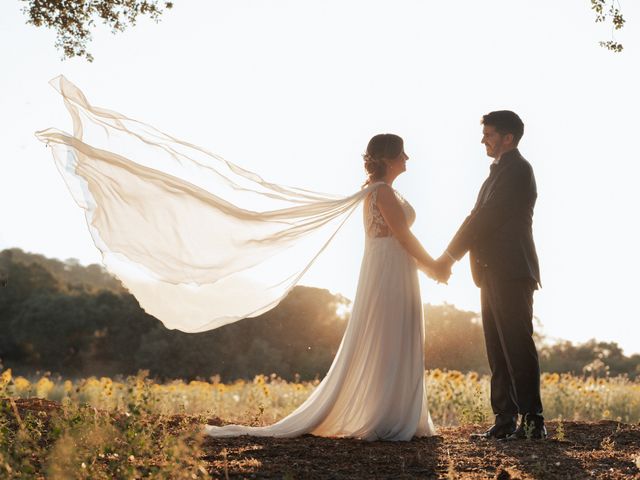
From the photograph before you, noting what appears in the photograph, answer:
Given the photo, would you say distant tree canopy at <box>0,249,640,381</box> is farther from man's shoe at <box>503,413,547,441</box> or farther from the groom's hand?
man's shoe at <box>503,413,547,441</box>

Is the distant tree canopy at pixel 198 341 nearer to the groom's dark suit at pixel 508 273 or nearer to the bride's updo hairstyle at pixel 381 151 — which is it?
the groom's dark suit at pixel 508 273

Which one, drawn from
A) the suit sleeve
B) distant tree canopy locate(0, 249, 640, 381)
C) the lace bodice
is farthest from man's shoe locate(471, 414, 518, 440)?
distant tree canopy locate(0, 249, 640, 381)

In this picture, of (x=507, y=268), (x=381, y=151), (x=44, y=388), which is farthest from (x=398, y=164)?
(x=44, y=388)

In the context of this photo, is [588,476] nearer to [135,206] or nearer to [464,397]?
[135,206]

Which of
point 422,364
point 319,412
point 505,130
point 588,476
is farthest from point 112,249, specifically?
point 588,476

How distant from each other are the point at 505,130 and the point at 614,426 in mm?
3551

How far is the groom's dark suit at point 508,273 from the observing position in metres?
7.24

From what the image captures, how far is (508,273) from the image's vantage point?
23.8 feet

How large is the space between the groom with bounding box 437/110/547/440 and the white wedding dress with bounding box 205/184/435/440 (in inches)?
20.4

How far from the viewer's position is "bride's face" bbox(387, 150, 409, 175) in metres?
7.44

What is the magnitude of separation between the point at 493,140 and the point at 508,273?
1.33 metres

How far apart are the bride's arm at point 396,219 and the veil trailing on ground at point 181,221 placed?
35 centimetres

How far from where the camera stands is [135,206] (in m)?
7.48

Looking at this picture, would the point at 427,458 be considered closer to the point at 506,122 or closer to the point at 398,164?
the point at 398,164
